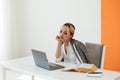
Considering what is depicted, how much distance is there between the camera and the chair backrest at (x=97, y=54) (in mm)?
2715

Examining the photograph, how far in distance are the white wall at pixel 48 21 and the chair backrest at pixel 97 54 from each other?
1.08 meters

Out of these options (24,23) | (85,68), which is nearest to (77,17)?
(24,23)

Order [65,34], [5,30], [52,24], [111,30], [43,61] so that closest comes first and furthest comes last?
[43,61] → [65,34] → [111,30] → [52,24] → [5,30]

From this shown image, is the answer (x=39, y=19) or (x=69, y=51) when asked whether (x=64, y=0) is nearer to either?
(x=39, y=19)

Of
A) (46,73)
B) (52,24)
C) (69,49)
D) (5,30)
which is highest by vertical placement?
(52,24)

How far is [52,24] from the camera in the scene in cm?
452

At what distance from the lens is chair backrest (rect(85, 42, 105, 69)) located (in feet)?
8.91

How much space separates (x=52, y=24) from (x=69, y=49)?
1.88 meters

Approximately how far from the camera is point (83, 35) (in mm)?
4102

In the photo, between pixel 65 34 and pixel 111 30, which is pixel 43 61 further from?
pixel 111 30

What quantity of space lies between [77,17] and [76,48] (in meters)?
1.53

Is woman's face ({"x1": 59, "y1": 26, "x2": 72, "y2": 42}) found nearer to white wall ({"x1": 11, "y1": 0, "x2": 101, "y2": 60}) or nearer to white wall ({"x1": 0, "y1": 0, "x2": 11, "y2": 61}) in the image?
white wall ({"x1": 11, "y1": 0, "x2": 101, "y2": 60})

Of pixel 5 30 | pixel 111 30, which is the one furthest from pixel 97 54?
pixel 5 30

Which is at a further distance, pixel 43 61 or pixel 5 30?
pixel 5 30
